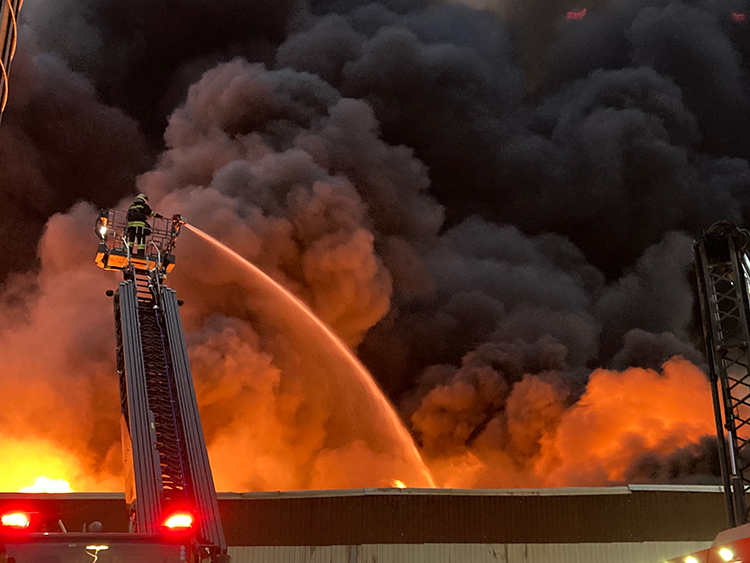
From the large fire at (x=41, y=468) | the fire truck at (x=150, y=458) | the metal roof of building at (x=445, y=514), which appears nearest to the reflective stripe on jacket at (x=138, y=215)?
the fire truck at (x=150, y=458)

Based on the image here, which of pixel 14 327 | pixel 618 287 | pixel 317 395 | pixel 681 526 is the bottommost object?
pixel 681 526

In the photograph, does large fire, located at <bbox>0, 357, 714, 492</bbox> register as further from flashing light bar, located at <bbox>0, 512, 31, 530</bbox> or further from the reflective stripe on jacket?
flashing light bar, located at <bbox>0, 512, 31, 530</bbox>

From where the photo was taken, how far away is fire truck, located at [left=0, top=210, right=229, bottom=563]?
237 inches

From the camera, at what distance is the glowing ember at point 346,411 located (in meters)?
28.6

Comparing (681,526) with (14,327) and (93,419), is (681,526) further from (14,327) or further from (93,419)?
(14,327)

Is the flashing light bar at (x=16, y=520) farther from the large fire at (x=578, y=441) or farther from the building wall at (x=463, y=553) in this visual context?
the large fire at (x=578, y=441)

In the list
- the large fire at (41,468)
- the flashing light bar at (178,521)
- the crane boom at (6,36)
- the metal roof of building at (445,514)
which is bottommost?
the flashing light bar at (178,521)

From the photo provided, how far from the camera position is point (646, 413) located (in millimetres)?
28562

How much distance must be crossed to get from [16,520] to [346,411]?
2521 centimetres

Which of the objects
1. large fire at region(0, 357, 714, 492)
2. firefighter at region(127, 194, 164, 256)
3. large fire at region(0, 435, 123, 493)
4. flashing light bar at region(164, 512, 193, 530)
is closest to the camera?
flashing light bar at region(164, 512, 193, 530)

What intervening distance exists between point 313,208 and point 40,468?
1627cm

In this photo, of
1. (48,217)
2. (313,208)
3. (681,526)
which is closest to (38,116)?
(48,217)

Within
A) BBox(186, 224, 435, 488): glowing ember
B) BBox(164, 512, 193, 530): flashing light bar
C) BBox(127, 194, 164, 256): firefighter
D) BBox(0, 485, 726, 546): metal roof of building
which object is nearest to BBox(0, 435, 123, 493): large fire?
BBox(0, 485, 726, 546): metal roof of building

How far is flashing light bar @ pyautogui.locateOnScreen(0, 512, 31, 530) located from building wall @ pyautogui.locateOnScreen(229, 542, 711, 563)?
11029 mm
